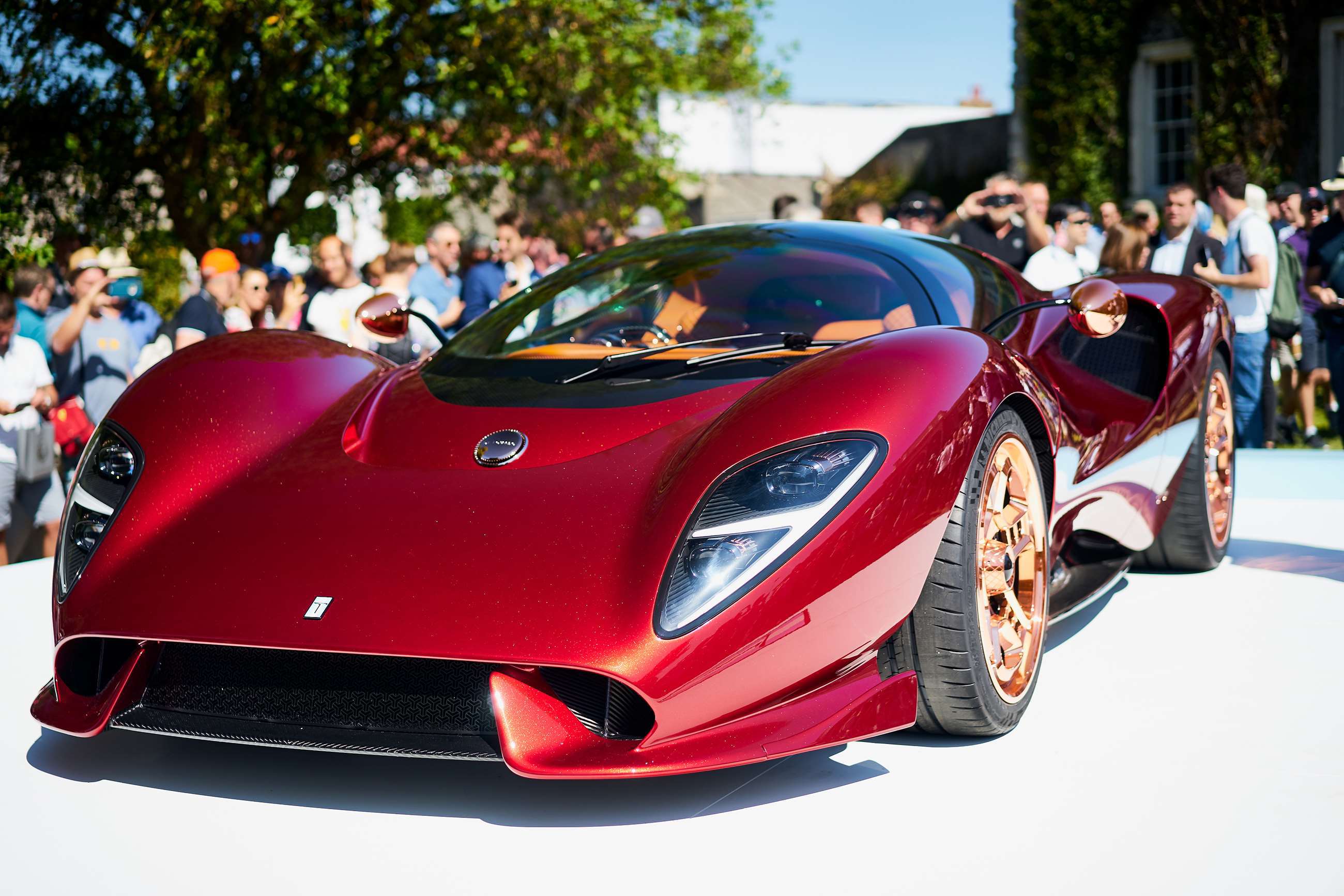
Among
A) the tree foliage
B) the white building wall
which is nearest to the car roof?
the tree foliage

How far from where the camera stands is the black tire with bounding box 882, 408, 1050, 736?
289 cm

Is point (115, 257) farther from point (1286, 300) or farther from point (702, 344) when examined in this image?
point (702, 344)

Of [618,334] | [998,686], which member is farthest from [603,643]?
[618,334]

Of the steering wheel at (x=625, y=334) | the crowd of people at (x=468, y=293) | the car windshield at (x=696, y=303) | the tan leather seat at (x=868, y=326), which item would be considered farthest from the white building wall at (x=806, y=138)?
the tan leather seat at (x=868, y=326)

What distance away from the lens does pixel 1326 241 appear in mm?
8523

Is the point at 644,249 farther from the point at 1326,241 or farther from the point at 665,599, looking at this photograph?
the point at 1326,241

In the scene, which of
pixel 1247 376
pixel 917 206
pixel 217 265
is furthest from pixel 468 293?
pixel 1247 376

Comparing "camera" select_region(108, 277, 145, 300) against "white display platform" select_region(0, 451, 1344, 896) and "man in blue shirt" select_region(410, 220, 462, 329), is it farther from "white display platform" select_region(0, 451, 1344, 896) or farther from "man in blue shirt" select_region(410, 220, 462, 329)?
"white display platform" select_region(0, 451, 1344, 896)

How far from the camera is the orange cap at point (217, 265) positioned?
7727 mm

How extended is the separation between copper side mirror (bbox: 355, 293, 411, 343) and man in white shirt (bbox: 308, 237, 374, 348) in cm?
357

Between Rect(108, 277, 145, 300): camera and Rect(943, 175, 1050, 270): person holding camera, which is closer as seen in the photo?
Rect(108, 277, 145, 300): camera

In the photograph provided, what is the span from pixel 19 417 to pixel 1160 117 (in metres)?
17.0

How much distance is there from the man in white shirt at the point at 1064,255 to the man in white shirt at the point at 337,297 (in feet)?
11.8

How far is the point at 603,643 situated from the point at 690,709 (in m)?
0.20
